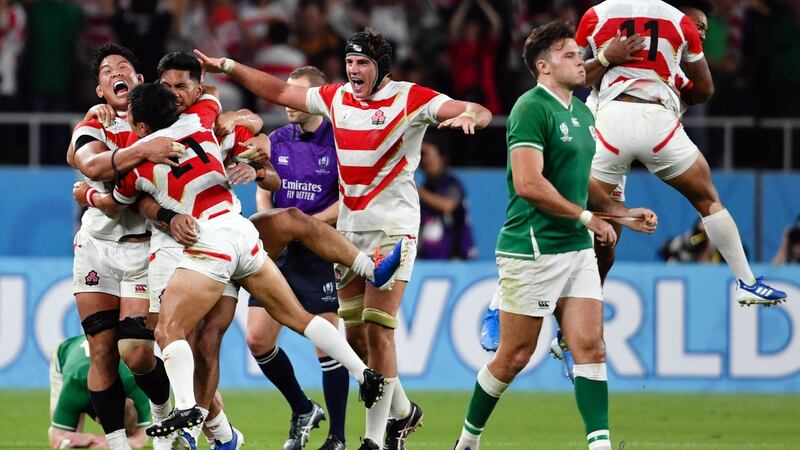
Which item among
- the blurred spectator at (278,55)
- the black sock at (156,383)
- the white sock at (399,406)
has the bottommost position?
the white sock at (399,406)

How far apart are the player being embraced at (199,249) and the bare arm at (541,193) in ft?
5.06

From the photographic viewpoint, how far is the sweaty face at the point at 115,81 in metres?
10.1

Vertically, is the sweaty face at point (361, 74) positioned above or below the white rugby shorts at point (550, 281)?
above

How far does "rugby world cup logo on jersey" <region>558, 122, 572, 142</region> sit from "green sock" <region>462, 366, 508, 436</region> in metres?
1.56

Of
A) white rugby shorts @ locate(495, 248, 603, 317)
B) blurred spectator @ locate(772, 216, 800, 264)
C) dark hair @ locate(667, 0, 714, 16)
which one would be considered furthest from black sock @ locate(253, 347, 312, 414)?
blurred spectator @ locate(772, 216, 800, 264)

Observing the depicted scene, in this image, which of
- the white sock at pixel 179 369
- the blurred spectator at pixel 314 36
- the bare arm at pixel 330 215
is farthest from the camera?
the blurred spectator at pixel 314 36

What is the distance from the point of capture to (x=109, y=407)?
998 cm

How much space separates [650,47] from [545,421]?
4488 mm

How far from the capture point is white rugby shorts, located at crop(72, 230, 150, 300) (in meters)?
10.0

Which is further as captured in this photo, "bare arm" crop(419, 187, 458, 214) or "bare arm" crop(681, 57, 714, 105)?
"bare arm" crop(419, 187, 458, 214)

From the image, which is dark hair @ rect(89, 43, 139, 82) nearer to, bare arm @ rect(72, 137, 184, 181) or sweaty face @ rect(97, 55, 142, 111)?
sweaty face @ rect(97, 55, 142, 111)

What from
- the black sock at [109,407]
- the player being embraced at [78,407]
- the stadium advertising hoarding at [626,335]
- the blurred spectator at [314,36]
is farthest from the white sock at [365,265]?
the blurred spectator at [314,36]

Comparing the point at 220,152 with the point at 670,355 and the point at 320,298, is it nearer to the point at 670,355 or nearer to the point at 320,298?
the point at 320,298

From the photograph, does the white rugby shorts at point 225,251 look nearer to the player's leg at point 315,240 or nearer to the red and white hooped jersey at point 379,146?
the player's leg at point 315,240
